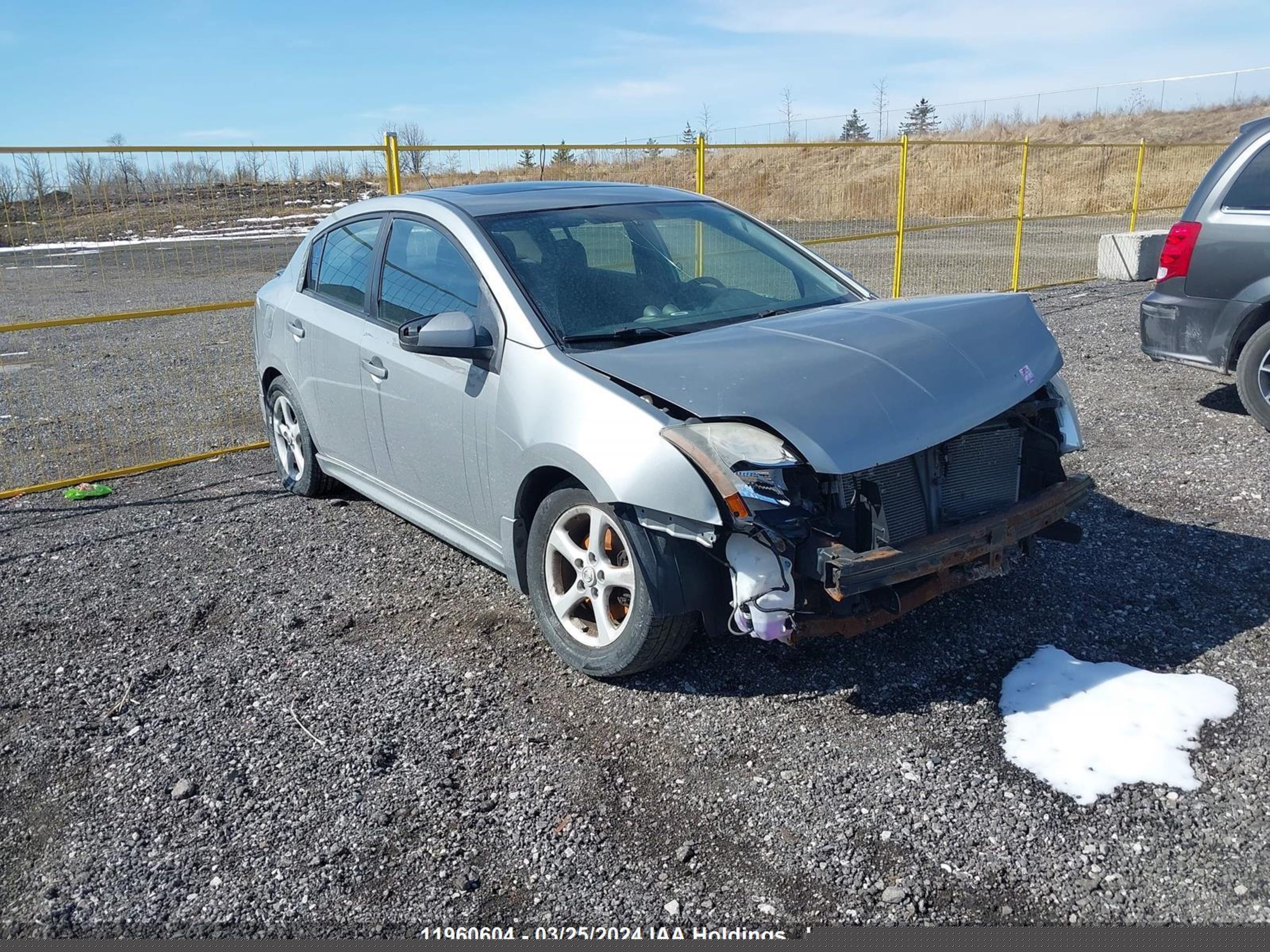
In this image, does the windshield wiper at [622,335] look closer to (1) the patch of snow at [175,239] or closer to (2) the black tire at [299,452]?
(2) the black tire at [299,452]

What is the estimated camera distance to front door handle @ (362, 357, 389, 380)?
4875mm

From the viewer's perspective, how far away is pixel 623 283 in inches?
178

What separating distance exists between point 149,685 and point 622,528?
208 cm

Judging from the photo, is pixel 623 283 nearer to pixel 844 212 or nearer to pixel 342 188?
pixel 342 188

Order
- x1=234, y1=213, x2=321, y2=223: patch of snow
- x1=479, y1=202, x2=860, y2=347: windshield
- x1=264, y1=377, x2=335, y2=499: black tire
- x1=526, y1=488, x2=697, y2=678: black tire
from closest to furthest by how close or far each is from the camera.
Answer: x1=526, y1=488, x2=697, y2=678: black tire, x1=479, y1=202, x2=860, y2=347: windshield, x1=264, y1=377, x2=335, y2=499: black tire, x1=234, y1=213, x2=321, y2=223: patch of snow

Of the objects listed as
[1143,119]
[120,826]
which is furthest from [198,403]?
[1143,119]

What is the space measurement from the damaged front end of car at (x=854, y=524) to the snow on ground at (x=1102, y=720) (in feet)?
1.45

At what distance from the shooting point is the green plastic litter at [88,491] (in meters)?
6.86

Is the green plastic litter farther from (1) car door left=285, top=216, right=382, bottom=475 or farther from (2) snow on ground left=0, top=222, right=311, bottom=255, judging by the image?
(1) car door left=285, top=216, right=382, bottom=475

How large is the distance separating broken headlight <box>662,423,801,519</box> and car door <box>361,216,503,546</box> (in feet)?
3.57

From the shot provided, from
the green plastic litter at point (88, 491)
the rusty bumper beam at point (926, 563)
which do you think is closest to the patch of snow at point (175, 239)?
the green plastic litter at point (88, 491)

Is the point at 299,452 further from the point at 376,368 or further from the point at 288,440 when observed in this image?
the point at 376,368

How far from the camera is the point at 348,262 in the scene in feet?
17.9

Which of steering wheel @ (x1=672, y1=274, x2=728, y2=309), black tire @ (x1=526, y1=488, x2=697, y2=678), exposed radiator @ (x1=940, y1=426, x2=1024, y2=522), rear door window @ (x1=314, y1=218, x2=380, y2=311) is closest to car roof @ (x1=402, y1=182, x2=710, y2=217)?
rear door window @ (x1=314, y1=218, x2=380, y2=311)
